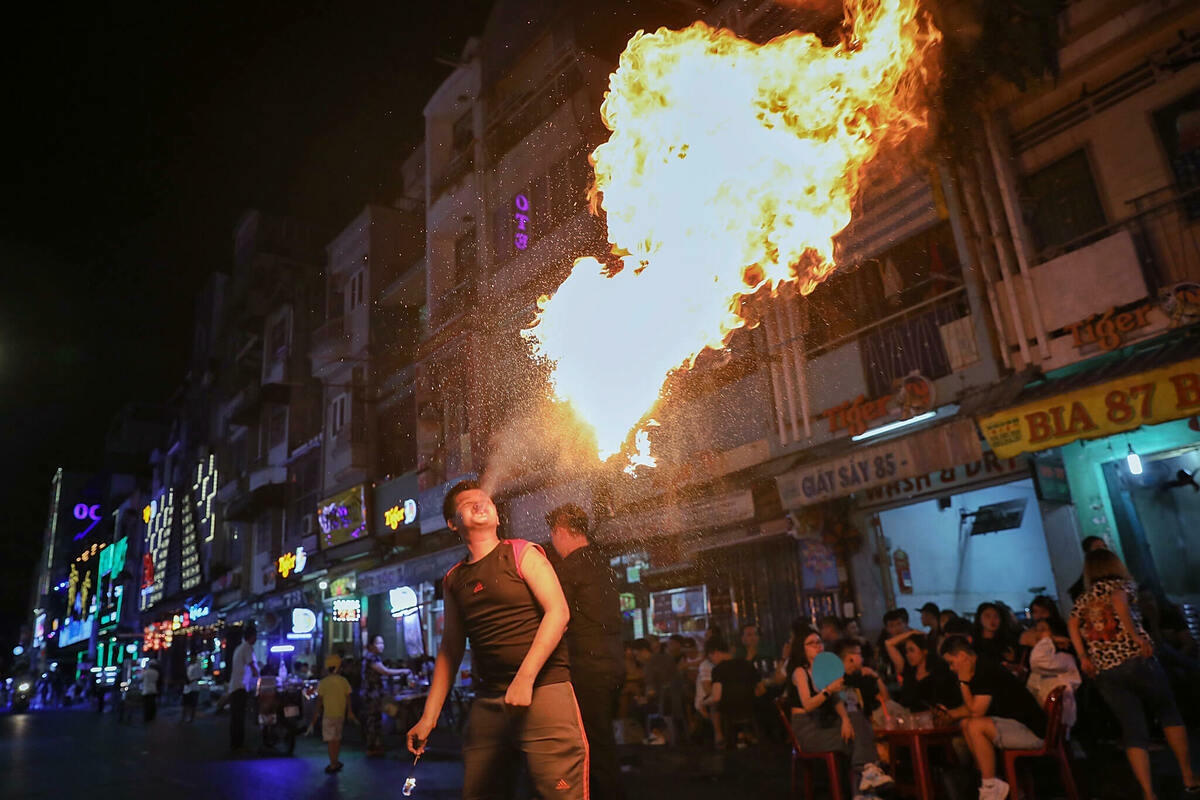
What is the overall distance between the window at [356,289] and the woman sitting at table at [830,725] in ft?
78.6

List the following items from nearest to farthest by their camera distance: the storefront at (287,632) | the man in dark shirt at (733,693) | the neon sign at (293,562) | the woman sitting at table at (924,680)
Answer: the woman sitting at table at (924,680)
the man in dark shirt at (733,693)
the storefront at (287,632)
the neon sign at (293,562)

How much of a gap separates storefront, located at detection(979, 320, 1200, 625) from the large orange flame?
147 inches

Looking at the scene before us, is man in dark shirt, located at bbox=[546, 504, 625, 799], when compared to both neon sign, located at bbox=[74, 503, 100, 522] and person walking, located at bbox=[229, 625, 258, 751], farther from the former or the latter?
neon sign, located at bbox=[74, 503, 100, 522]

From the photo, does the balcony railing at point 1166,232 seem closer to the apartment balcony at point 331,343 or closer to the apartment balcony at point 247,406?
the apartment balcony at point 331,343

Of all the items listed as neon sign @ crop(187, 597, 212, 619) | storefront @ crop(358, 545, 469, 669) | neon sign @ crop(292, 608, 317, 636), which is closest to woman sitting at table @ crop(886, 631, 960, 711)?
storefront @ crop(358, 545, 469, 669)

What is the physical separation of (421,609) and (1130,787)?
19257mm

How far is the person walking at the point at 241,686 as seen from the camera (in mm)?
13438

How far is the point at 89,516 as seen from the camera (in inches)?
2790

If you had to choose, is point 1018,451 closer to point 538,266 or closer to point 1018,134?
point 1018,134

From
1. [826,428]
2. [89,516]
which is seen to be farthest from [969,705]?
[89,516]

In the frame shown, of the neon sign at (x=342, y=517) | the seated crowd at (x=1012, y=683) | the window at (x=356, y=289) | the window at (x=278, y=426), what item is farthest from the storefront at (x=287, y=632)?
the seated crowd at (x=1012, y=683)

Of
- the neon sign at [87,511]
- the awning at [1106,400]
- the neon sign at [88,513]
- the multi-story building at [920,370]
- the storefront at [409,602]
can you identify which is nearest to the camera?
the awning at [1106,400]

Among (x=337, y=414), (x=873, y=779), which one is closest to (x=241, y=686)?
(x=873, y=779)

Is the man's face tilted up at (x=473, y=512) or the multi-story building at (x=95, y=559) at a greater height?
the multi-story building at (x=95, y=559)
